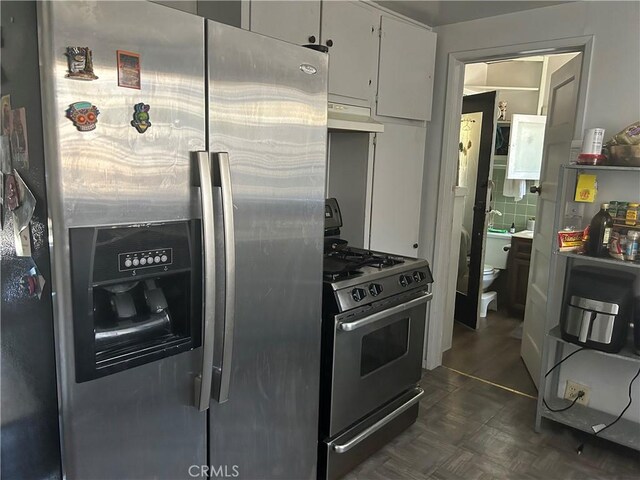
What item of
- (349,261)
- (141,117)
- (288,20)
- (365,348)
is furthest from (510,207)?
(141,117)

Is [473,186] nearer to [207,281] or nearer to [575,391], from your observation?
[575,391]

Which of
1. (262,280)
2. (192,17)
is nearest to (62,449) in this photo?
(262,280)

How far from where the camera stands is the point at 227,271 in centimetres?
142

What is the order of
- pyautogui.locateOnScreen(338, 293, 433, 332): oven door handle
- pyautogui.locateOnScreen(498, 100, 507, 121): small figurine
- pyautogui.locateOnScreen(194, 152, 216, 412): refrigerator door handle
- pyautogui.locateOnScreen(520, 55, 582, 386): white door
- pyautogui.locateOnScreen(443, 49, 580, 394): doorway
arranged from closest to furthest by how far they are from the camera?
pyautogui.locateOnScreen(194, 152, 216, 412): refrigerator door handle → pyautogui.locateOnScreen(338, 293, 433, 332): oven door handle → pyautogui.locateOnScreen(520, 55, 582, 386): white door → pyautogui.locateOnScreen(443, 49, 580, 394): doorway → pyautogui.locateOnScreen(498, 100, 507, 121): small figurine

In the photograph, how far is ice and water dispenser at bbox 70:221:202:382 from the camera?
117 centimetres

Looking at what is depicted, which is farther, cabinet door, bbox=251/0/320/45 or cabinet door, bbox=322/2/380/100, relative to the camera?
cabinet door, bbox=322/2/380/100

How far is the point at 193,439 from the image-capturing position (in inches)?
58.5

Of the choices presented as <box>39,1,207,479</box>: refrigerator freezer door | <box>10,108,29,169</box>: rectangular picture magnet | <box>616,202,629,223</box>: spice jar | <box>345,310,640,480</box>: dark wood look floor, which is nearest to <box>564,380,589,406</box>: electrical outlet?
<box>345,310,640,480</box>: dark wood look floor

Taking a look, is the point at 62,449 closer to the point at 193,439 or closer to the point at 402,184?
the point at 193,439

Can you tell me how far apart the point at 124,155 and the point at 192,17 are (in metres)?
0.43

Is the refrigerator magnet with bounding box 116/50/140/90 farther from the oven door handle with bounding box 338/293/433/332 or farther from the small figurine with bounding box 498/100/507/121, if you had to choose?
the small figurine with bounding box 498/100/507/121

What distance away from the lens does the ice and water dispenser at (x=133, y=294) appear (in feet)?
3.85

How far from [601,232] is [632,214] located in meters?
0.15

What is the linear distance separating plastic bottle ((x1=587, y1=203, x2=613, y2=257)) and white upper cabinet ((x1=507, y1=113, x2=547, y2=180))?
7.57 feet
